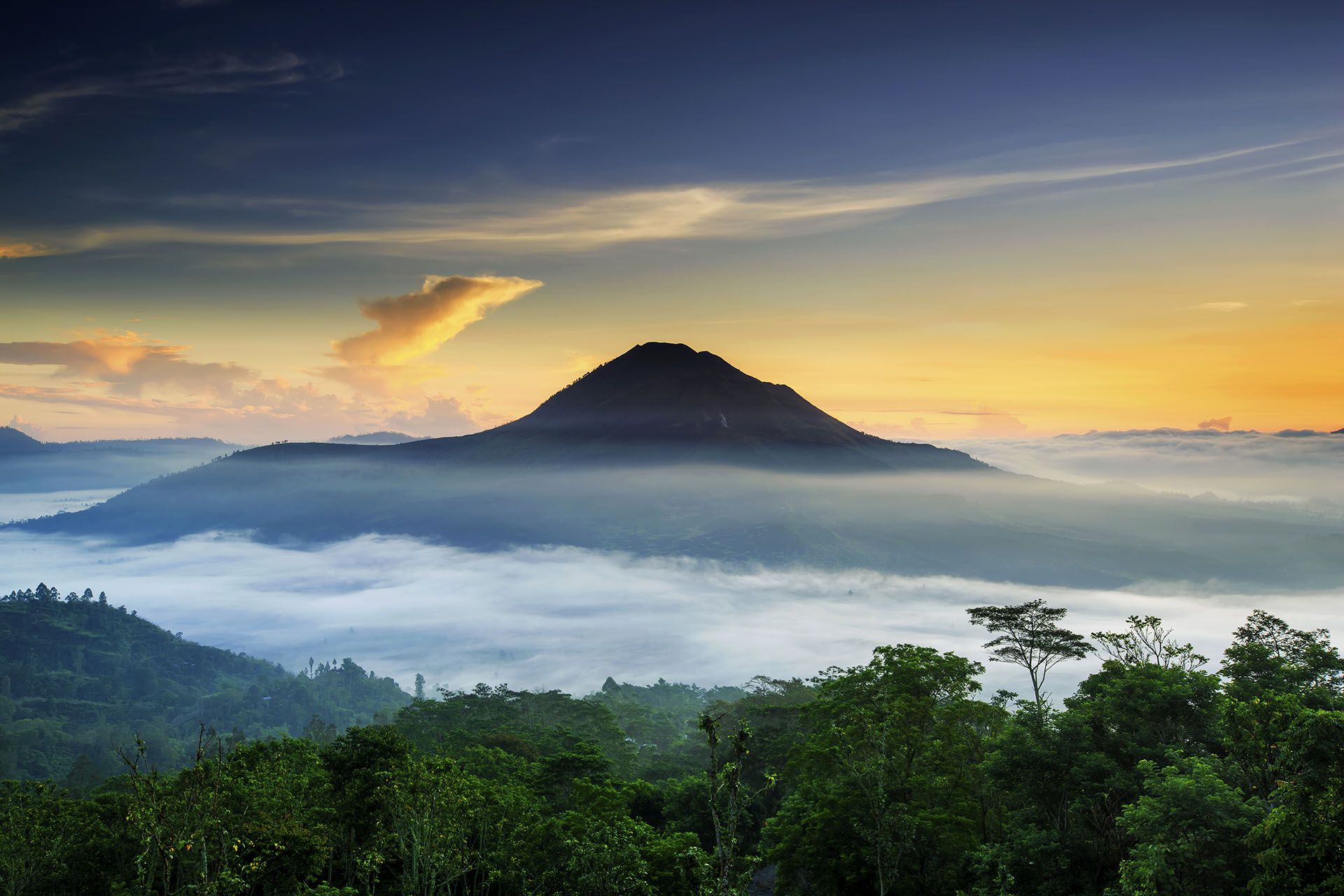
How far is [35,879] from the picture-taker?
25.7m

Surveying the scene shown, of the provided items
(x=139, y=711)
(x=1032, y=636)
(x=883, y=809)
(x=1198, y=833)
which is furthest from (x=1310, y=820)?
(x=139, y=711)

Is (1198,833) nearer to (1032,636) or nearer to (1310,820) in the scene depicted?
(1310,820)

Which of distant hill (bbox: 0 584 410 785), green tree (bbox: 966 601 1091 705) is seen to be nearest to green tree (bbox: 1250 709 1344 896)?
green tree (bbox: 966 601 1091 705)

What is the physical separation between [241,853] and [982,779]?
25.8 meters

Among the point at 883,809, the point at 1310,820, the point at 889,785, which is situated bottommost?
the point at 889,785

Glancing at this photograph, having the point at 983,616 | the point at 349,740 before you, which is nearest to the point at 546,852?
the point at 349,740

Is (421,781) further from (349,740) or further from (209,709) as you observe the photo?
(209,709)

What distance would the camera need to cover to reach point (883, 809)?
80.6 ft

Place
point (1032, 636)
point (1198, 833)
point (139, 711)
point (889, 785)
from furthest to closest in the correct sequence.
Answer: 1. point (139, 711)
2. point (1032, 636)
3. point (889, 785)
4. point (1198, 833)

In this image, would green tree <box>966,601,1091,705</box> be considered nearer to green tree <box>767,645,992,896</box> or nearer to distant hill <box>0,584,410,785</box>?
green tree <box>767,645,992,896</box>

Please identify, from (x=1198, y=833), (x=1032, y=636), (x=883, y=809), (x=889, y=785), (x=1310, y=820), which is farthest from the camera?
(x=1032, y=636)

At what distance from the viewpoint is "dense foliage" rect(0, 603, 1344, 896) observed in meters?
16.8

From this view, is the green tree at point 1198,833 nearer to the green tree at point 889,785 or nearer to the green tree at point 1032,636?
the green tree at point 889,785

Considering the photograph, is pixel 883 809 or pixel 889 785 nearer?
pixel 883 809
